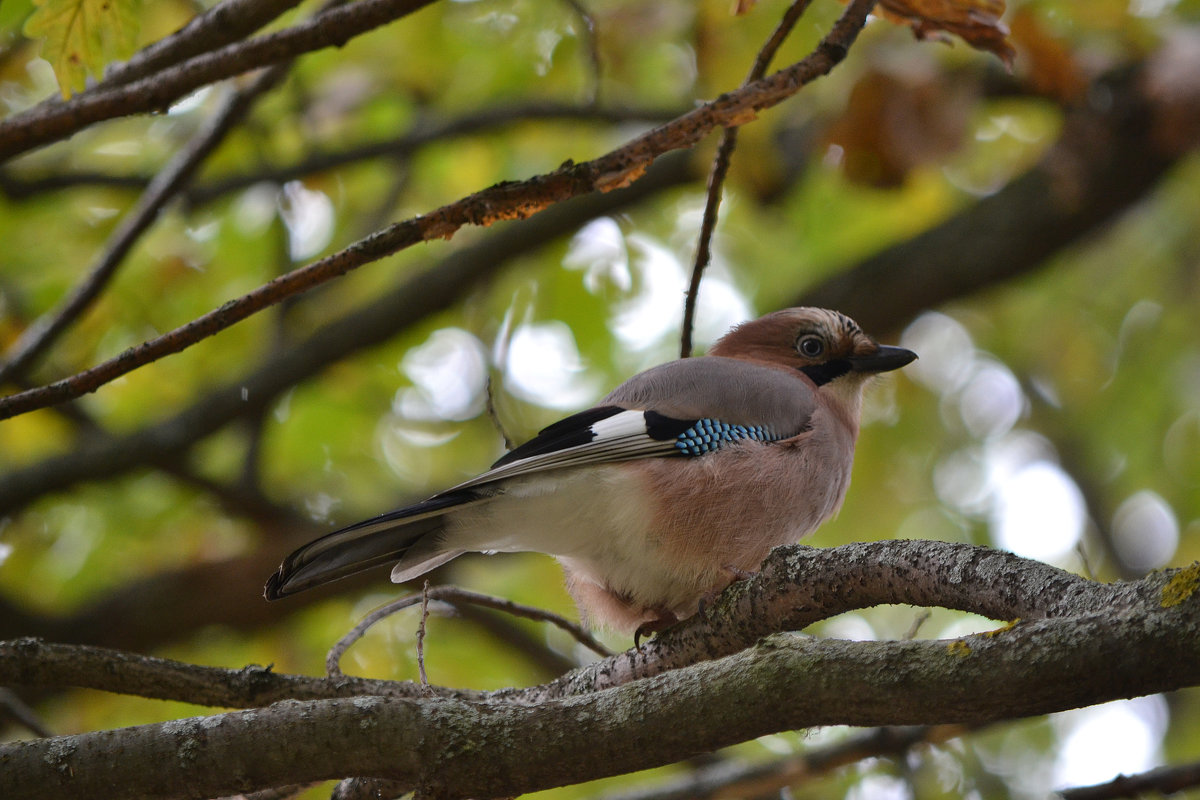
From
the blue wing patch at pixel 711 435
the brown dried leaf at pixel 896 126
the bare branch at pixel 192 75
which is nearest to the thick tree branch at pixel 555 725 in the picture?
the blue wing patch at pixel 711 435

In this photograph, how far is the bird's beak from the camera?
523cm

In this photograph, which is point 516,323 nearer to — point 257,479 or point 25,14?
point 257,479

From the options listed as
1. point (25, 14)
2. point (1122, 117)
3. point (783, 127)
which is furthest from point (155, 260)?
point (1122, 117)

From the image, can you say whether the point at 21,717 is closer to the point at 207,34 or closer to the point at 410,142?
the point at 207,34

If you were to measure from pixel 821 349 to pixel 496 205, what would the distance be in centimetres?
264

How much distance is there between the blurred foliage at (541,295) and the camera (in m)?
6.70

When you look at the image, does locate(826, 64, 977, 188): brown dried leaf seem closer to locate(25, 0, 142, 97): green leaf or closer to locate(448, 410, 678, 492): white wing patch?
locate(448, 410, 678, 492): white wing patch

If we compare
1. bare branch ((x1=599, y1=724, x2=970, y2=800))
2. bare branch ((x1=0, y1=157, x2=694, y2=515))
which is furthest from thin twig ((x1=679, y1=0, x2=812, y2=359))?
bare branch ((x1=0, y1=157, x2=694, y2=515))

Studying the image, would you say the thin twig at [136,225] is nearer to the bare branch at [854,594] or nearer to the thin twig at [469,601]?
the thin twig at [469,601]

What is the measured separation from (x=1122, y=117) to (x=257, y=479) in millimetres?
6089

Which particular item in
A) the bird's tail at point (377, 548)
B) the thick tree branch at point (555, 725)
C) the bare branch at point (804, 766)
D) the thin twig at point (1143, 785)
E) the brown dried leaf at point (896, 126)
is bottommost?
the thin twig at point (1143, 785)

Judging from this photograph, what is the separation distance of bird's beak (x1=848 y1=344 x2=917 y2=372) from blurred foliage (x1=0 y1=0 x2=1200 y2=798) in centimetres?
146

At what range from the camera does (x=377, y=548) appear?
3797 mm

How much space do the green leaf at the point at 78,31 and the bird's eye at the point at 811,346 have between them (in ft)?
10.5
